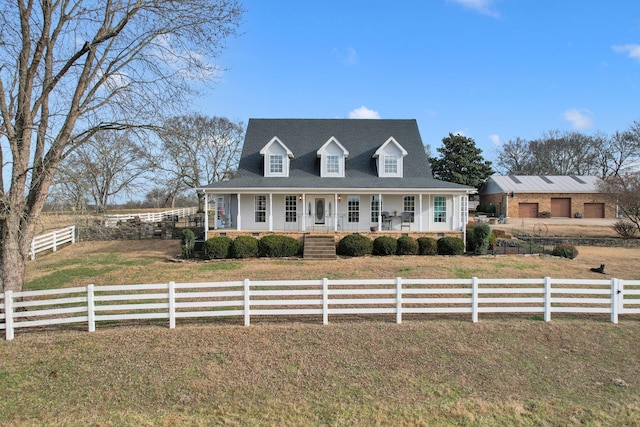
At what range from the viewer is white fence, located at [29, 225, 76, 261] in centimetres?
1920

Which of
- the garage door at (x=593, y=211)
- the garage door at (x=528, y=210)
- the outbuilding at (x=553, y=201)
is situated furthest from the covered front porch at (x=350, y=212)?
the garage door at (x=593, y=211)

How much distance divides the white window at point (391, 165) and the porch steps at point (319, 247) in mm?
5834

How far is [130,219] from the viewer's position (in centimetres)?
2817

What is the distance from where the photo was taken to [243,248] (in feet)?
55.9

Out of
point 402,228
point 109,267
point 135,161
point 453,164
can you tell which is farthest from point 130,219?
point 453,164

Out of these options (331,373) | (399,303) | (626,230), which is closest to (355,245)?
(399,303)

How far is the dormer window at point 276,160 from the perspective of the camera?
21.1 m

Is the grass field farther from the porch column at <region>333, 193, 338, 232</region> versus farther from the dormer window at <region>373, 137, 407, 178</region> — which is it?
the dormer window at <region>373, 137, 407, 178</region>

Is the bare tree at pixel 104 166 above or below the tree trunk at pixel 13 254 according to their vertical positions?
above

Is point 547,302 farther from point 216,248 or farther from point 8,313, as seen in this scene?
point 216,248

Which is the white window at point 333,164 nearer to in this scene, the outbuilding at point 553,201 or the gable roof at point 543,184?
the outbuilding at point 553,201

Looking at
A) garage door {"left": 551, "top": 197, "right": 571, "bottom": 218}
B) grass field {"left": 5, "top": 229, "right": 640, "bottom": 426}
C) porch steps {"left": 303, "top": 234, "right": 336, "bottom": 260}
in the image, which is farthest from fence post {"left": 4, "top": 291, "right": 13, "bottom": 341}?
garage door {"left": 551, "top": 197, "right": 571, "bottom": 218}

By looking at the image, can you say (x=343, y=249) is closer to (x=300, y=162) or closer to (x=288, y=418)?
(x=300, y=162)

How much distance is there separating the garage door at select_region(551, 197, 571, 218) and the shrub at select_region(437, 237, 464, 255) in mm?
25225
